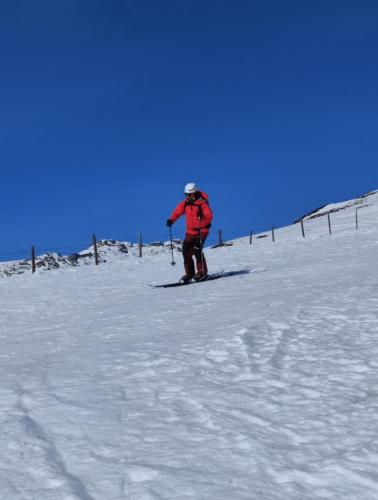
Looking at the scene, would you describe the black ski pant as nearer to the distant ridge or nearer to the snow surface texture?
the snow surface texture

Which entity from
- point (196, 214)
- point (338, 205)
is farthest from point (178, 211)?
point (338, 205)

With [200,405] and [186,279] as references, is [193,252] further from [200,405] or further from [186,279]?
[200,405]

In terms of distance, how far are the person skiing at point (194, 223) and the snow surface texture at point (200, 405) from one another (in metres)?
5.63

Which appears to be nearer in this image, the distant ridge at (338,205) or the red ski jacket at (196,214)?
the red ski jacket at (196,214)

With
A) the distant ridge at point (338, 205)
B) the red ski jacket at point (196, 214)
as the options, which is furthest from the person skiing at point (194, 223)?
the distant ridge at point (338, 205)

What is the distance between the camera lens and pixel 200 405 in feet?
10.7

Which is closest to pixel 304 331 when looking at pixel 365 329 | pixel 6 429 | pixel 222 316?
pixel 365 329

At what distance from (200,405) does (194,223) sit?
9.71m

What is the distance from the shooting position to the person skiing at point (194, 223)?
41.5 feet

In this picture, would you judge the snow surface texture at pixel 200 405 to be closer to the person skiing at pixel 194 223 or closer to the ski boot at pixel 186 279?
the ski boot at pixel 186 279

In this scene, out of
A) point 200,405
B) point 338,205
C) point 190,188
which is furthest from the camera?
point 338,205

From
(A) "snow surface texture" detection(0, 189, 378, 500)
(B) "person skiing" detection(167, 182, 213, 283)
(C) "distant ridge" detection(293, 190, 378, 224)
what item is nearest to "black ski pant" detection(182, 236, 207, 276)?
(B) "person skiing" detection(167, 182, 213, 283)

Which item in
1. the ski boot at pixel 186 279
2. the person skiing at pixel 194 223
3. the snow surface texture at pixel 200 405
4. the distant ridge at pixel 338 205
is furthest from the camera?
the distant ridge at pixel 338 205

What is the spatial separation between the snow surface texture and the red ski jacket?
5.89 metres
